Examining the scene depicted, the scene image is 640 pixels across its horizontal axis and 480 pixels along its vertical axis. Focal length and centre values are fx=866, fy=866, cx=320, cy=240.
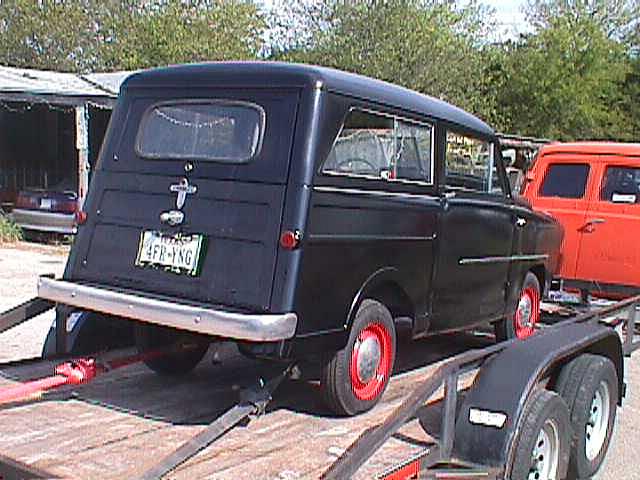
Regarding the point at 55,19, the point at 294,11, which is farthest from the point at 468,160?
the point at 55,19

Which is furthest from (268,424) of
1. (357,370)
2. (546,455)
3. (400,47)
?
(400,47)

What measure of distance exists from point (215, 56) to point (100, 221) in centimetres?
2874

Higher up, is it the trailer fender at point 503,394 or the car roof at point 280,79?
the car roof at point 280,79

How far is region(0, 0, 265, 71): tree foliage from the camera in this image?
111 ft

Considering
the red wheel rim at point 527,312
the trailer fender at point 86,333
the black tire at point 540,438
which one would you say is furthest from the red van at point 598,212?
the trailer fender at point 86,333

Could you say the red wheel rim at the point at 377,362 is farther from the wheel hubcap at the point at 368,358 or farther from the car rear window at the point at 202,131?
the car rear window at the point at 202,131

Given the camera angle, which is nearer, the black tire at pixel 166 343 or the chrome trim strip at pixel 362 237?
the chrome trim strip at pixel 362 237

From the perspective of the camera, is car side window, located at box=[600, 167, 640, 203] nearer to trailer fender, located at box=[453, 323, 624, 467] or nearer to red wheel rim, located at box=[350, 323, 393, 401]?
trailer fender, located at box=[453, 323, 624, 467]

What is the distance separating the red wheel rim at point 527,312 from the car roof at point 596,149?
76.9 inches

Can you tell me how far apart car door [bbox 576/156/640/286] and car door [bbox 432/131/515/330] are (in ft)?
6.83

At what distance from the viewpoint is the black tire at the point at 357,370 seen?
14.3 ft

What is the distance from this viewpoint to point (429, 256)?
5055 millimetres

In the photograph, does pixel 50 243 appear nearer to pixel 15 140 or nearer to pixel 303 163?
pixel 15 140

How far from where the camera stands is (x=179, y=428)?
13.5ft
